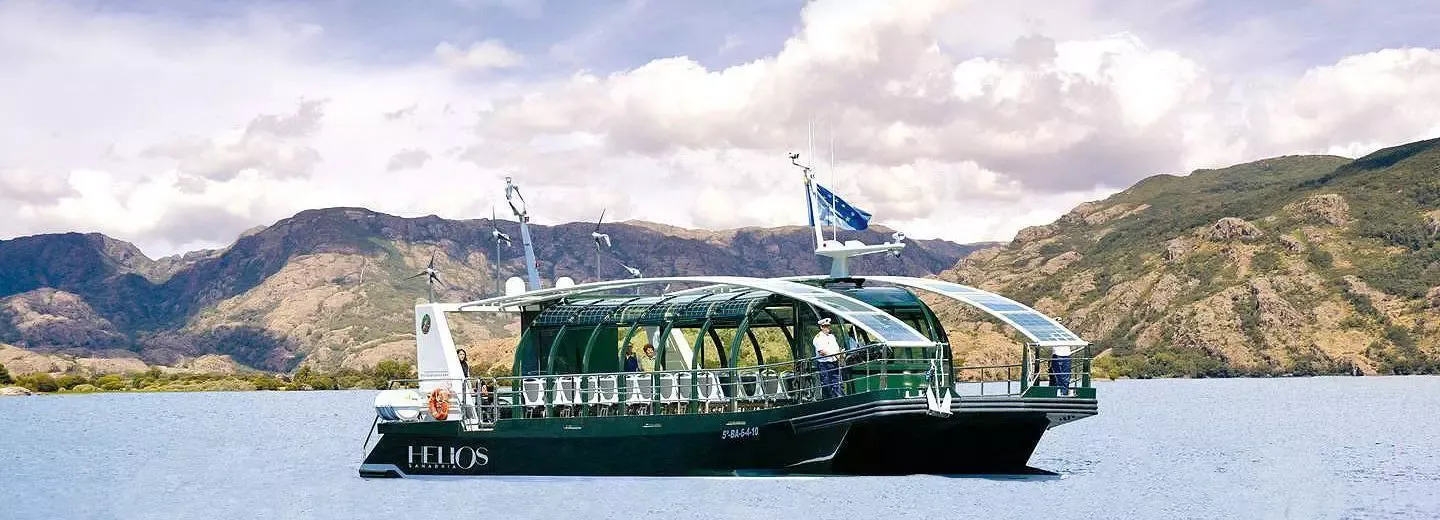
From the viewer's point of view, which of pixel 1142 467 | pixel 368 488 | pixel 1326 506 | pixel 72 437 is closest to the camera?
pixel 1326 506

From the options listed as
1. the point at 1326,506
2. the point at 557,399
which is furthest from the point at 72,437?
the point at 1326,506

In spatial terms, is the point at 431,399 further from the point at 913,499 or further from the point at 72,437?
the point at 72,437

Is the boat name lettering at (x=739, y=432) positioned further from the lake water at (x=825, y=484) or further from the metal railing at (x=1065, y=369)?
the metal railing at (x=1065, y=369)

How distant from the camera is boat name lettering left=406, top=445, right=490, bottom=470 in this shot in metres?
39.8

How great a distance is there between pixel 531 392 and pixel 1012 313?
1210 centimetres

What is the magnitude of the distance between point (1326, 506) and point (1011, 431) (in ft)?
30.2

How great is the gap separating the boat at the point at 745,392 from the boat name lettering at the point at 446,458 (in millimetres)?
49

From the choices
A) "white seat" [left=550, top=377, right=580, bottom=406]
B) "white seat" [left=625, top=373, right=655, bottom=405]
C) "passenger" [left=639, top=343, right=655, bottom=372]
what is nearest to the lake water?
"white seat" [left=625, top=373, right=655, bottom=405]

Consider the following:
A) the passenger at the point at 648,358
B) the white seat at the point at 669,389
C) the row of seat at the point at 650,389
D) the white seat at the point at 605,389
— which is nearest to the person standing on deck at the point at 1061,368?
the row of seat at the point at 650,389

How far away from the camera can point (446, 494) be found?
39500 mm

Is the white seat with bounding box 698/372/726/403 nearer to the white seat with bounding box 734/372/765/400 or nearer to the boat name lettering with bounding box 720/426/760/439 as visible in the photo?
the white seat with bounding box 734/372/765/400

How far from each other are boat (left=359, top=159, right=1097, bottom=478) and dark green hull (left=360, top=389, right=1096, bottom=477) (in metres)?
0.04

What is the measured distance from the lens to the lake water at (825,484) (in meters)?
35.2

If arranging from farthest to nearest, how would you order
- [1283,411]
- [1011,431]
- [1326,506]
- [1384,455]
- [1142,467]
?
[1283,411] < [1384,455] < [1142,467] < [1326,506] < [1011,431]
